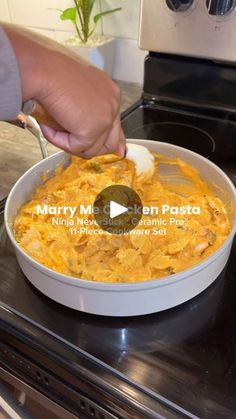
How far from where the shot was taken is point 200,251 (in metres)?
0.55

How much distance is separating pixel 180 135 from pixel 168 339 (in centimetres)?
48

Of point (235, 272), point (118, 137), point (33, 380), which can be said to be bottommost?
point (33, 380)

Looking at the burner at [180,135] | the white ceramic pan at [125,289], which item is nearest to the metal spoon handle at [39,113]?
the white ceramic pan at [125,289]

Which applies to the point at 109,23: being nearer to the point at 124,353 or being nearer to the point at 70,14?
the point at 70,14

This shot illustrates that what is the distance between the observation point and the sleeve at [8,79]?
1.23 ft

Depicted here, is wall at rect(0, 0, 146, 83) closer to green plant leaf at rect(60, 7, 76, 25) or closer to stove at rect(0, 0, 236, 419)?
green plant leaf at rect(60, 7, 76, 25)

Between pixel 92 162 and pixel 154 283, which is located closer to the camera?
pixel 154 283

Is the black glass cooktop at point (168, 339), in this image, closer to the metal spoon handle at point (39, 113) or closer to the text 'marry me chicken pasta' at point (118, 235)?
the text 'marry me chicken pasta' at point (118, 235)

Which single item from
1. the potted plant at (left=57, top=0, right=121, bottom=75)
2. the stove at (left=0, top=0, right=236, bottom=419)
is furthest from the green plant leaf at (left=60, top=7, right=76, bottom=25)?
the stove at (left=0, top=0, right=236, bottom=419)

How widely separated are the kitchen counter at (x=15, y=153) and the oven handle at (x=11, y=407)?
1.01 ft

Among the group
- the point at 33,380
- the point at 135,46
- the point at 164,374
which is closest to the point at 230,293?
the point at 164,374

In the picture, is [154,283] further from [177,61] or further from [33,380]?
[177,61]

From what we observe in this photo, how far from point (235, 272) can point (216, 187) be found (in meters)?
0.16

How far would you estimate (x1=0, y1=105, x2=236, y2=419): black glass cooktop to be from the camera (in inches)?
16.2
